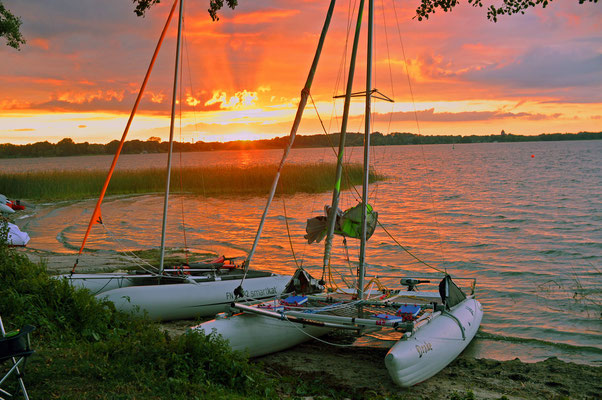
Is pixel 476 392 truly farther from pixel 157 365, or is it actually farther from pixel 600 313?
pixel 600 313

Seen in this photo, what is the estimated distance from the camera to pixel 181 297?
11406 mm

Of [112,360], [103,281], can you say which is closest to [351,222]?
[103,281]

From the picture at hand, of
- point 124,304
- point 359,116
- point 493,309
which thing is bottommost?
point 493,309

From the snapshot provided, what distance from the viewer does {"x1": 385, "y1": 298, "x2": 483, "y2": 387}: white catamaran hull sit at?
7.99 meters

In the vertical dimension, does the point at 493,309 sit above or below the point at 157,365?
below

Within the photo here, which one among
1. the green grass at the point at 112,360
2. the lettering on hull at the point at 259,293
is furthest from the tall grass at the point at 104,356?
the lettering on hull at the point at 259,293

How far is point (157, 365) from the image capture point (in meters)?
6.55

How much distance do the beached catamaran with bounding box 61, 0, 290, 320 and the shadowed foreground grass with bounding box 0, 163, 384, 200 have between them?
2571 centimetres

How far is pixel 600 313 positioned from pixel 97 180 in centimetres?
3760

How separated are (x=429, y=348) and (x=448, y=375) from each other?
831mm

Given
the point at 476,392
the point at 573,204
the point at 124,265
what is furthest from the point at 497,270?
the point at 573,204

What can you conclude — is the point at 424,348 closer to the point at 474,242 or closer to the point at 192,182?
the point at 474,242

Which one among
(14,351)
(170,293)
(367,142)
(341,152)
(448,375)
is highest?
(367,142)

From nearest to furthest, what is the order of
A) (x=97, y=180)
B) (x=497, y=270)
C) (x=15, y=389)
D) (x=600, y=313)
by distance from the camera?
(x=15, y=389) → (x=600, y=313) → (x=497, y=270) → (x=97, y=180)
